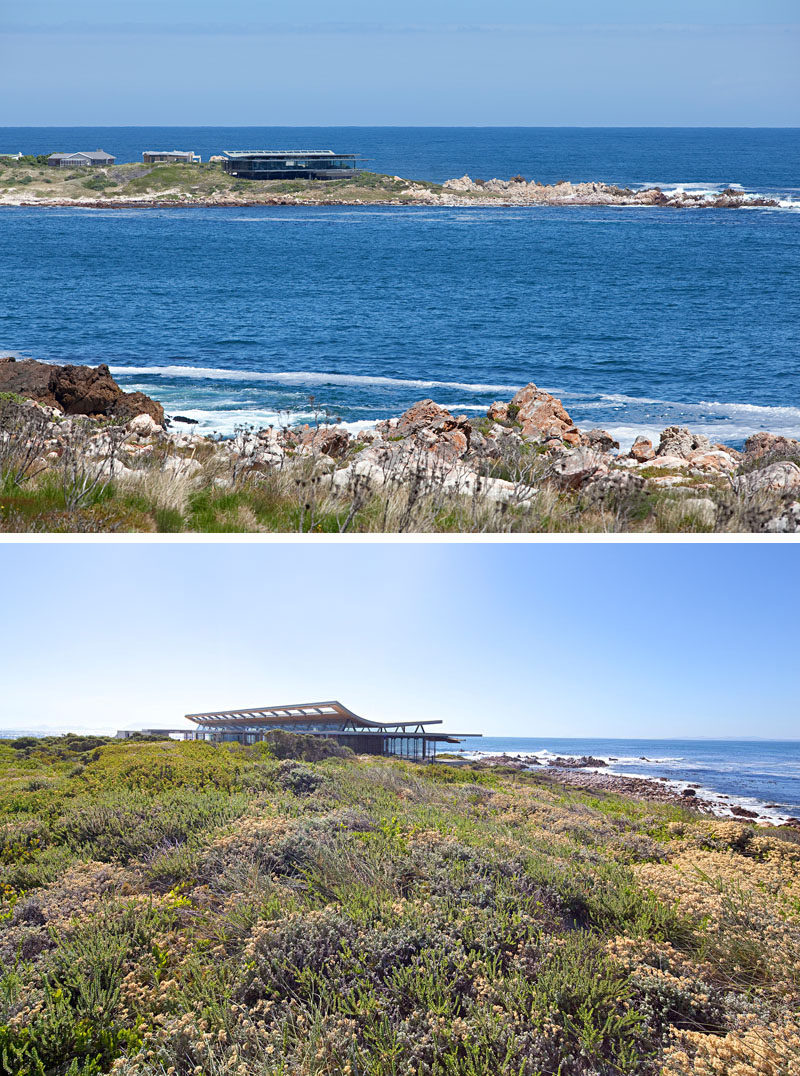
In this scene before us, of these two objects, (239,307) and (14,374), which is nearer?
(14,374)

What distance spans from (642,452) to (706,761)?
10.6 metres

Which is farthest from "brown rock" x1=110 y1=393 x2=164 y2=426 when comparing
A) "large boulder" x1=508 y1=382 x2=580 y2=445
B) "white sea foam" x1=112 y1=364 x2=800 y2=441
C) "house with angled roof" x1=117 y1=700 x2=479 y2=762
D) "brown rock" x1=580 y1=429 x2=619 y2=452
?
"house with angled roof" x1=117 y1=700 x2=479 y2=762

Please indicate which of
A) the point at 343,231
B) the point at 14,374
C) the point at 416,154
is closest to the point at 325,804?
the point at 14,374

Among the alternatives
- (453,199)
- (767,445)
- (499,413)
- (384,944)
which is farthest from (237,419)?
(453,199)

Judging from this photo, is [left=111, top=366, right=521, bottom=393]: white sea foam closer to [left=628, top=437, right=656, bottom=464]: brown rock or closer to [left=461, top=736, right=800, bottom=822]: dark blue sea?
[left=628, top=437, right=656, bottom=464]: brown rock

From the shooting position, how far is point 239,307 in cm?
4078

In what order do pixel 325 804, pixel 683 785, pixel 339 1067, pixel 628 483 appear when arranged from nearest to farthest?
pixel 339 1067 < pixel 325 804 < pixel 628 483 < pixel 683 785

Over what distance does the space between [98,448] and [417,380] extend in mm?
21317

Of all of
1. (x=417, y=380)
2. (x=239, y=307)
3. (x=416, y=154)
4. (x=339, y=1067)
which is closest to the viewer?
(x=339, y=1067)

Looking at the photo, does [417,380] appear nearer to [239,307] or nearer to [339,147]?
[239,307]

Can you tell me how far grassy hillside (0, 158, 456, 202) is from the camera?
96.6 metres

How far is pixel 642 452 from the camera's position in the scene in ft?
57.8

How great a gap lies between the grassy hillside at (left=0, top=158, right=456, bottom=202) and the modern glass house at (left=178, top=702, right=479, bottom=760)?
3896 inches

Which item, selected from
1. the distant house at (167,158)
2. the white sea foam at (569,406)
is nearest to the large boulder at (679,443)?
the white sea foam at (569,406)
